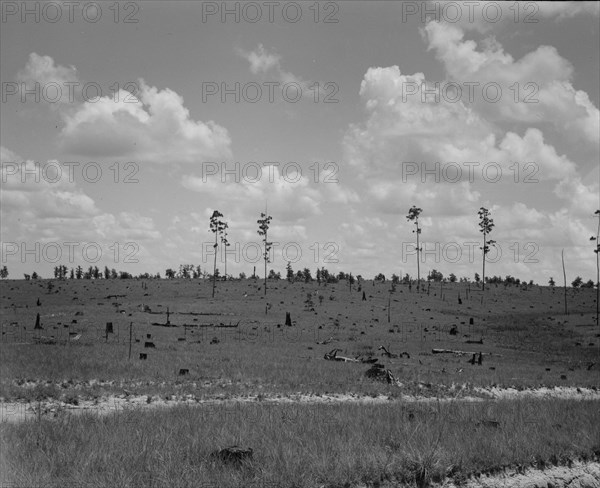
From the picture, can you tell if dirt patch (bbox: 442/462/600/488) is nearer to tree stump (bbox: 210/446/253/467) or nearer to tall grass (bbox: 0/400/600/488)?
tall grass (bbox: 0/400/600/488)

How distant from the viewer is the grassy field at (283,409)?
8.68 metres

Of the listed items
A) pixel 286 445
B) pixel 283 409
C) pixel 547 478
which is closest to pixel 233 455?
pixel 286 445

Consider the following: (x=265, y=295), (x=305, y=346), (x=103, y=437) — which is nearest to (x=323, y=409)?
(x=103, y=437)

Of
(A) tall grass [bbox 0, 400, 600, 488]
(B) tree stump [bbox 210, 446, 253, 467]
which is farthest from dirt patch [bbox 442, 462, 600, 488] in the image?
(B) tree stump [bbox 210, 446, 253, 467]

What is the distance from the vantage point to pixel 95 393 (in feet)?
55.6

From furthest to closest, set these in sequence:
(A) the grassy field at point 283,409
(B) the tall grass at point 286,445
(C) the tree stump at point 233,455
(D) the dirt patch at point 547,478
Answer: (D) the dirt patch at point 547,478 < (C) the tree stump at point 233,455 < (A) the grassy field at point 283,409 < (B) the tall grass at point 286,445

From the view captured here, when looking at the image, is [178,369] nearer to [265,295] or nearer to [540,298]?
[265,295]

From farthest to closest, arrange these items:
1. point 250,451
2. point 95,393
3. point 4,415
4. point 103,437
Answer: point 95,393 < point 4,415 < point 103,437 < point 250,451

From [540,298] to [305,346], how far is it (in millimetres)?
72763

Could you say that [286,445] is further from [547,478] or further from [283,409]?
[547,478]

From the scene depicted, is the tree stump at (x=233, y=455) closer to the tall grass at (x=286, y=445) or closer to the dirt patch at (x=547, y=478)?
the tall grass at (x=286, y=445)

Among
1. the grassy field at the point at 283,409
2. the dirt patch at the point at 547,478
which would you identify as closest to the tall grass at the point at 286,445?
the grassy field at the point at 283,409

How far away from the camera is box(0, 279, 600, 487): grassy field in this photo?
8.68m

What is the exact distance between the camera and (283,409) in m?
13.8
